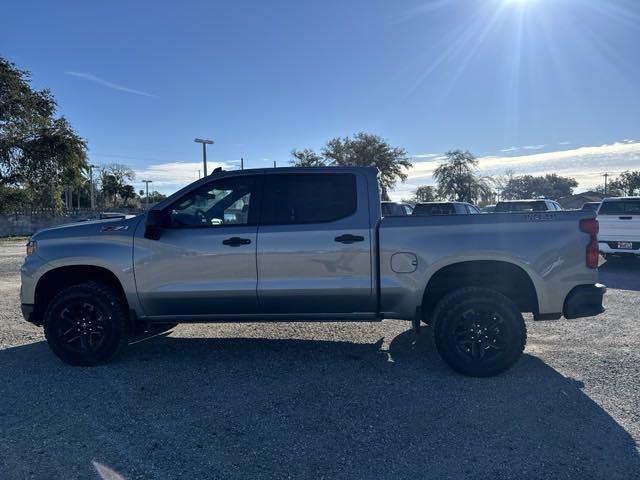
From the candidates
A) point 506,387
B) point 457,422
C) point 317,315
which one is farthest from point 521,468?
point 317,315

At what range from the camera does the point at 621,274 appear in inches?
423

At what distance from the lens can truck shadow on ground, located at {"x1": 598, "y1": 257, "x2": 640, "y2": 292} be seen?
9227 millimetres

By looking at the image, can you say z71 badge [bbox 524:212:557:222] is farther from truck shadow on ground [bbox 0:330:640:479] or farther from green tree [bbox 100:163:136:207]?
green tree [bbox 100:163:136:207]

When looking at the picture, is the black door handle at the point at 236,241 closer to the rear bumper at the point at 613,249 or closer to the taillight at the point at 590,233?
the taillight at the point at 590,233

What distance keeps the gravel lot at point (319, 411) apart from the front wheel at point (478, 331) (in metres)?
0.17

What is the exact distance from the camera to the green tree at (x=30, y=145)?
3177 cm

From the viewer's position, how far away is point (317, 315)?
4.76 metres

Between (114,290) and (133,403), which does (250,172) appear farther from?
(133,403)

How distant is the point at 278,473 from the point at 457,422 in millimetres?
1467

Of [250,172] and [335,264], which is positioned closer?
[335,264]

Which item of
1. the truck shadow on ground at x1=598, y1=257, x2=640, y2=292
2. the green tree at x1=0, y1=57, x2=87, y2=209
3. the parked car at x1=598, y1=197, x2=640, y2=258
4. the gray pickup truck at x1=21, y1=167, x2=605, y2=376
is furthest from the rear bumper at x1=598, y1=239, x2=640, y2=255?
the green tree at x1=0, y1=57, x2=87, y2=209

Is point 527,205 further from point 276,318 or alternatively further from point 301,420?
point 301,420

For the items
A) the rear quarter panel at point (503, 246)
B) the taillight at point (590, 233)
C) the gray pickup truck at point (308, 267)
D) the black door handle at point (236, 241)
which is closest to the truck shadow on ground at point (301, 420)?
the gray pickup truck at point (308, 267)

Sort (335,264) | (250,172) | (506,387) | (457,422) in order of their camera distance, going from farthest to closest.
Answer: (250,172) → (335,264) → (506,387) → (457,422)
